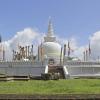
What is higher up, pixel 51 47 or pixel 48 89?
pixel 51 47

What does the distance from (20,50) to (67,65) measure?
37789 millimetres

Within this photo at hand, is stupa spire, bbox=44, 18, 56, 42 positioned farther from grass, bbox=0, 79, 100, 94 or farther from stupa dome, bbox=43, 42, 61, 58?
grass, bbox=0, 79, 100, 94

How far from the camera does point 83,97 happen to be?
14156mm

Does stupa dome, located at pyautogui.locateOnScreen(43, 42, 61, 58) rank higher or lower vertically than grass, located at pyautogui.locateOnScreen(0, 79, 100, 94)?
higher

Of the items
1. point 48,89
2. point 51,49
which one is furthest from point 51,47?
point 48,89

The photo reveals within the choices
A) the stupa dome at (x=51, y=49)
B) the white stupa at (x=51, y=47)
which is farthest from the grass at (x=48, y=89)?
the stupa dome at (x=51, y=49)

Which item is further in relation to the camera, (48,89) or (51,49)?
(51,49)

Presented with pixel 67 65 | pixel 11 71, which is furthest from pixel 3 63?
pixel 67 65

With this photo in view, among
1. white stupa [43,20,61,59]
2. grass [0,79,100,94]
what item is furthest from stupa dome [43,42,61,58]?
grass [0,79,100,94]

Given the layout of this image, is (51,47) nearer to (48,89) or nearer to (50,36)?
(50,36)

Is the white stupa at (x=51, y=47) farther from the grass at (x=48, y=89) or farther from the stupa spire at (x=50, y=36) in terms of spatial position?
the grass at (x=48, y=89)

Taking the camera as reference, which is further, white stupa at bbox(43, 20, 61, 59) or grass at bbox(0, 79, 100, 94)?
white stupa at bbox(43, 20, 61, 59)

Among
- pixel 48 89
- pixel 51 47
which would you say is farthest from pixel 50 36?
pixel 48 89

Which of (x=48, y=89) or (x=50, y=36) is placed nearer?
(x=48, y=89)
